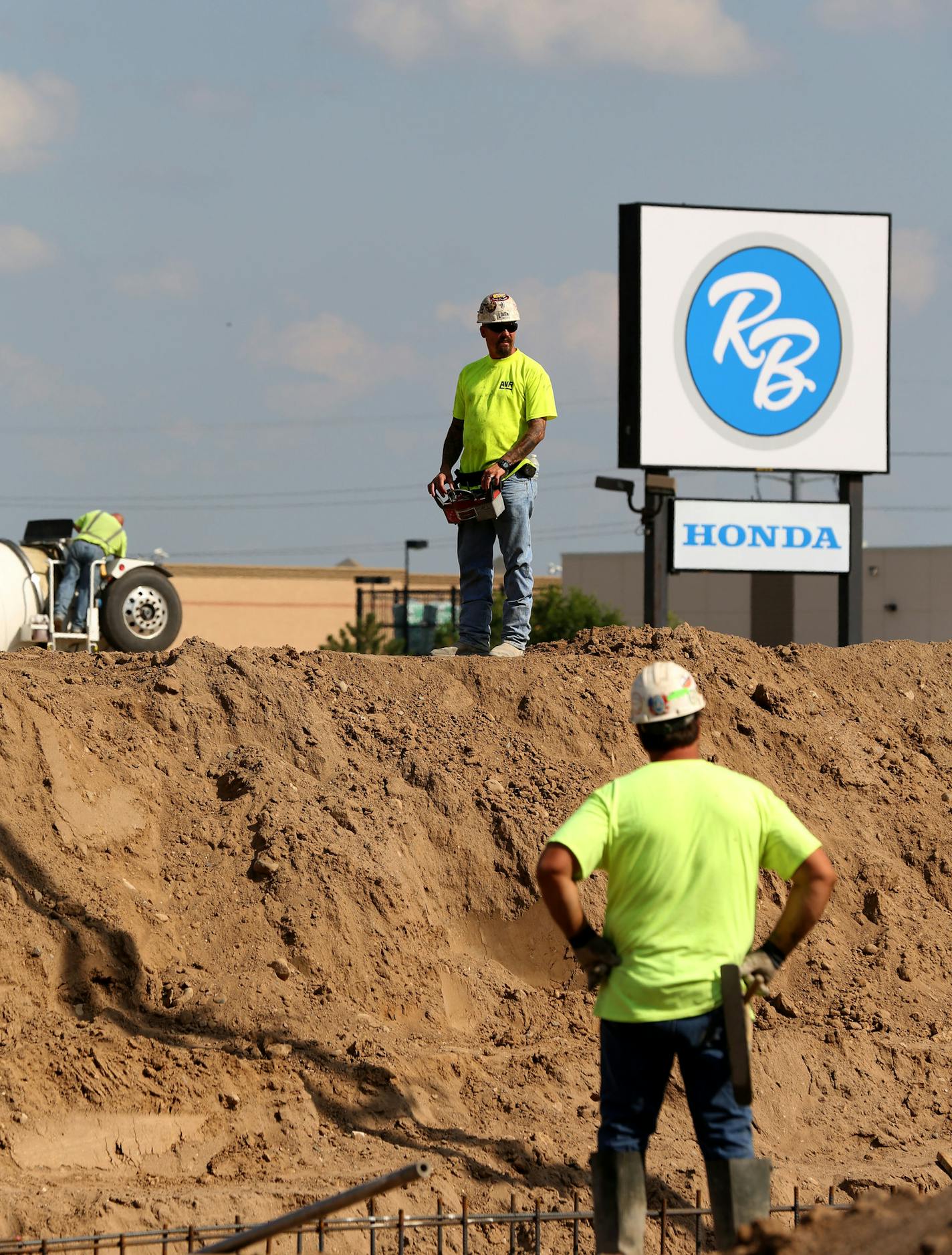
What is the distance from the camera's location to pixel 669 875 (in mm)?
4242

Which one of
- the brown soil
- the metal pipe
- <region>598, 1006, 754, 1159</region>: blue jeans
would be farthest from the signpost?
the metal pipe

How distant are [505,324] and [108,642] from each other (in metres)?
6.68

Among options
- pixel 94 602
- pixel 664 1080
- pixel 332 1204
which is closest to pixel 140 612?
pixel 94 602

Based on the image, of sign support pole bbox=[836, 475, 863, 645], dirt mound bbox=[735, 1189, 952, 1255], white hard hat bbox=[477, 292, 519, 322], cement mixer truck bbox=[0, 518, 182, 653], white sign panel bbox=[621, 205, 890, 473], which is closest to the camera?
dirt mound bbox=[735, 1189, 952, 1255]

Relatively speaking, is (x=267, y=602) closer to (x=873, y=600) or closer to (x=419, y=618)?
(x=419, y=618)

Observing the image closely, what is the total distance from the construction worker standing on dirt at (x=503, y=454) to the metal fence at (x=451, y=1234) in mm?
4135

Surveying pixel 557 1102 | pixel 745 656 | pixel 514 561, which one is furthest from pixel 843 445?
pixel 557 1102

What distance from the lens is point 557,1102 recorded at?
6.71 meters

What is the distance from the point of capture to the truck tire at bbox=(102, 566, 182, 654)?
1439cm

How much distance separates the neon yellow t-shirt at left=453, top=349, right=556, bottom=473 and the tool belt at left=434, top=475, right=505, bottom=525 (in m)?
0.21

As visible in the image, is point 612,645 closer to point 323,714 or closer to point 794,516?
point 323,714

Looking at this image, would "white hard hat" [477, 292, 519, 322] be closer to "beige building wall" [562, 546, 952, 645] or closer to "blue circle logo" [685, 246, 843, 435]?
"blue circle logo" [685, 246, 843, 435]

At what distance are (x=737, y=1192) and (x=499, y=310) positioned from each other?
6296mm

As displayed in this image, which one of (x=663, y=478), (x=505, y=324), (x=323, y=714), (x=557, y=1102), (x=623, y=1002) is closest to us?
(x=623, y=1002)
